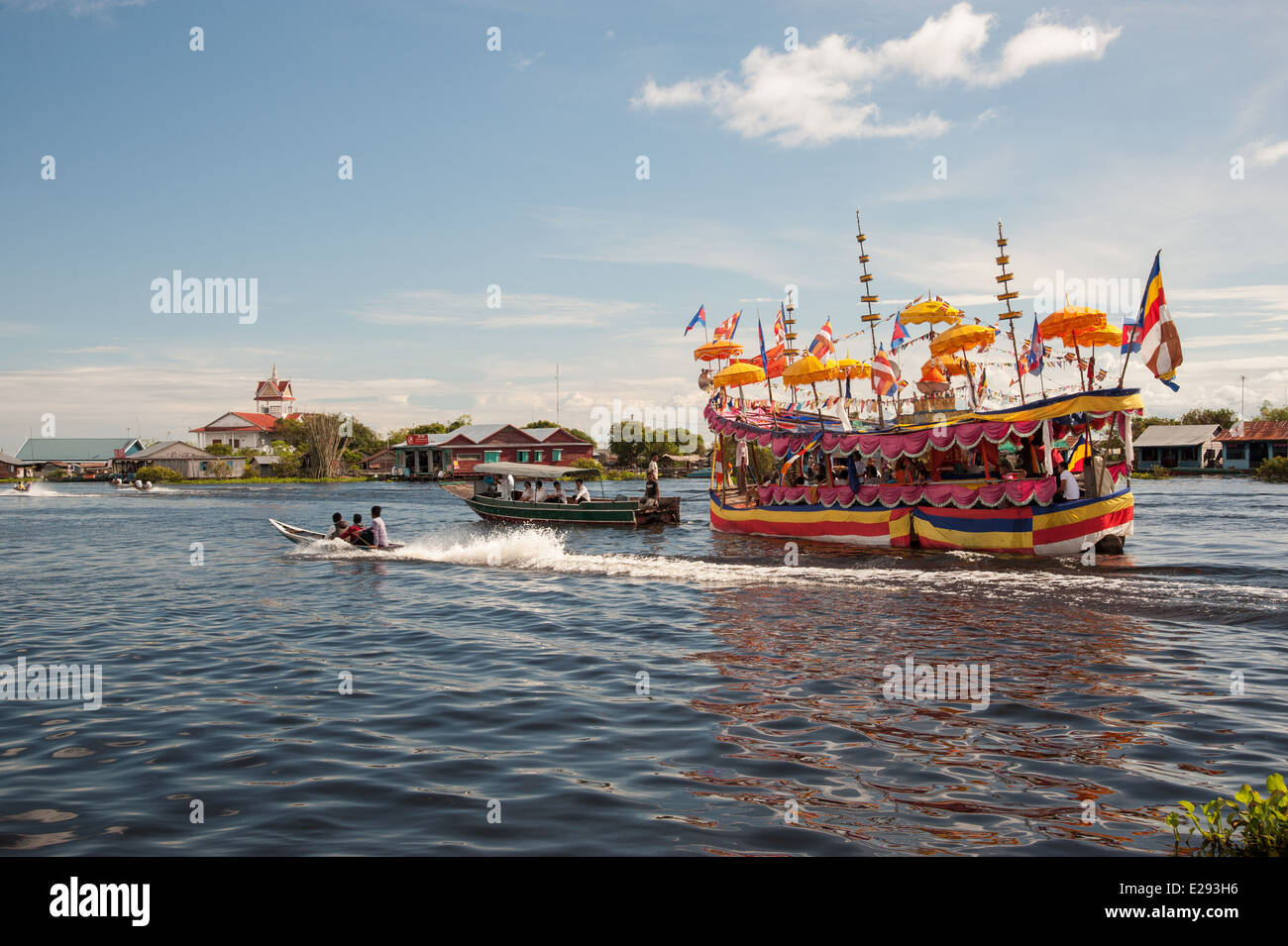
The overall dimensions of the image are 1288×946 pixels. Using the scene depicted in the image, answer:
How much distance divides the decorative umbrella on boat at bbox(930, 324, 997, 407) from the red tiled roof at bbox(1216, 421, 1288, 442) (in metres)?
64.2

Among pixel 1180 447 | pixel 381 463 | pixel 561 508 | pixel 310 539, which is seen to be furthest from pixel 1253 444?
pixel 381 463

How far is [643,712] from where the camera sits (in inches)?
355

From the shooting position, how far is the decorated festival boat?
66.8ft

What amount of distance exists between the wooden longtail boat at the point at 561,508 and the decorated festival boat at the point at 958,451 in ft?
12.5

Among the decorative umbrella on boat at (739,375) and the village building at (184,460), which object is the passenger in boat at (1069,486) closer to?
the decorative umbrella on boat at (739,375)

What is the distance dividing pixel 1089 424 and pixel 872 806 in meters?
17.4

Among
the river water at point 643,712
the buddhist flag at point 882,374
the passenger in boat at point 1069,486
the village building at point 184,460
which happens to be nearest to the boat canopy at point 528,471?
the buddhist flag at point 882,374

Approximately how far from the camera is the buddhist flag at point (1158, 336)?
16.8 metres

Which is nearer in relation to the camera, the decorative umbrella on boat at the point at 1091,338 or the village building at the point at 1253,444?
the decorative umbrella on boat at the point at 1091,338

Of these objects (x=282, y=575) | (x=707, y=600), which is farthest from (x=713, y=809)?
(x=282, y=575)

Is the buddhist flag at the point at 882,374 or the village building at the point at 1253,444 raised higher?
the buddhist flag at the point at 882,374

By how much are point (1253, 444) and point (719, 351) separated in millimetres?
63513
